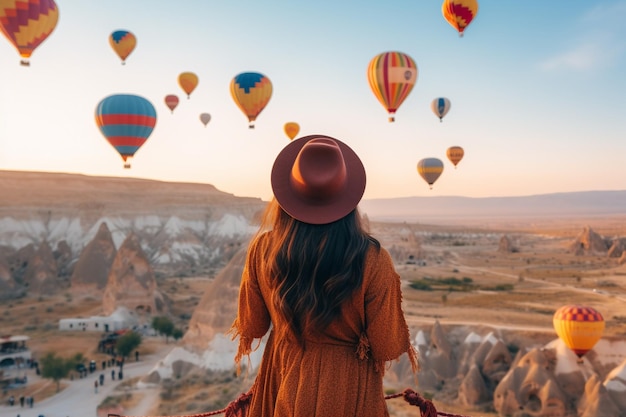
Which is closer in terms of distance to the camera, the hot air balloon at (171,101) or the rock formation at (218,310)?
the rock formation at (218,310)

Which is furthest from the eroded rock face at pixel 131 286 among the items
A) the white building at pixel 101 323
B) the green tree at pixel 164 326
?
the green tree at pixel 164 326

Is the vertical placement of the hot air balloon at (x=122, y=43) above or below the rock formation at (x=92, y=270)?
above

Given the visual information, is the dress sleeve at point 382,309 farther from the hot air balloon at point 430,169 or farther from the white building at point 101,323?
the hot air balloon at point 430,169

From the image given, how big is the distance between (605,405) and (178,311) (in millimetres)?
21736

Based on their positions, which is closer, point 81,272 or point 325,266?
point 325,266

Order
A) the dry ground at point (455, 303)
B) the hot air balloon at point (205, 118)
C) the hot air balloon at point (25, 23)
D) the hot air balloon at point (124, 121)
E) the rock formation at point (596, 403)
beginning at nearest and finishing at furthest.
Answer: the rock formation at point (596, 403) < the hot air balloon at point (25, 23) < the dry ground at point (455, 303) < the hot air balloon at point (124, 121) < the hot air balloon at point (205, 118)

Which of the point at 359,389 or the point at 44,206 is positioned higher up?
the point at 44,206

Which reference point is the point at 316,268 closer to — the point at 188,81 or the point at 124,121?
the point at 124,121

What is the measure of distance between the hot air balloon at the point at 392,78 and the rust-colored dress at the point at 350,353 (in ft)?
60.3

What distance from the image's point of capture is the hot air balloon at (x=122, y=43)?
27359 mm

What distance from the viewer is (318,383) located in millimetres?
1774

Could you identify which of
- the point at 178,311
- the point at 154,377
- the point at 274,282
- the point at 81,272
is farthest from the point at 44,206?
the point at 274,282

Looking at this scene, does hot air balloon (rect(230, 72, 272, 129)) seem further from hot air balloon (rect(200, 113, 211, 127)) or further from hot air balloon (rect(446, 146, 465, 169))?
hot air balloon (rect(200, 113, 211, 127))

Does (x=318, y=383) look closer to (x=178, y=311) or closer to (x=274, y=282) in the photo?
(x=274, y=282)
